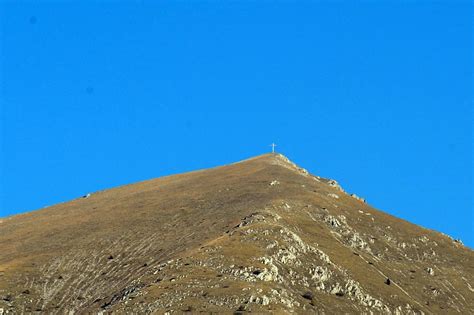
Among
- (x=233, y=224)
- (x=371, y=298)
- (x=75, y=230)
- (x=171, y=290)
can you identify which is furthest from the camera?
(x=75, y=230)

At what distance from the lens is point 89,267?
15975cm

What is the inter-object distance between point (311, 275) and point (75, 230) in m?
60.7

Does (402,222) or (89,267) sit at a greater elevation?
(402,222)

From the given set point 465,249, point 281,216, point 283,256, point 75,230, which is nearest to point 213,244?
point 283,256

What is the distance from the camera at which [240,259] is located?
136000 mm

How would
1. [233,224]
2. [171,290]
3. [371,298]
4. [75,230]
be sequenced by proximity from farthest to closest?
[75,230] < [233,224] < [371,298] < [171,290]

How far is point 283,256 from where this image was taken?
141625mm

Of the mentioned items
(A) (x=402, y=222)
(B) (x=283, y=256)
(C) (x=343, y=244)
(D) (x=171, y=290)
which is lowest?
(D) (x=171, y=290)

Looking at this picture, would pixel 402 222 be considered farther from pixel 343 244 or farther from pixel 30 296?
pixel 30 296

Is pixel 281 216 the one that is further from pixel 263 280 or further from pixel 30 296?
pixel 30 296

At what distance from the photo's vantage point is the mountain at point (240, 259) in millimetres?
129625

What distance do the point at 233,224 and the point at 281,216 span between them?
28.9 ft

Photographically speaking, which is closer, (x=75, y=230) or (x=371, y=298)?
(x=371, y=298)

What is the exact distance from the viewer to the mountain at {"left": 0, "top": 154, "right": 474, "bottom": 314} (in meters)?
130
